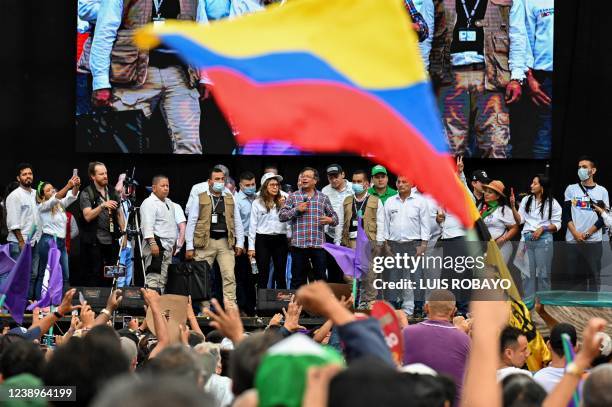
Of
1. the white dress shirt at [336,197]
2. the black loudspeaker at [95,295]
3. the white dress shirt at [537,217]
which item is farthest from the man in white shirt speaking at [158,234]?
the white dress shirt at [537,217]

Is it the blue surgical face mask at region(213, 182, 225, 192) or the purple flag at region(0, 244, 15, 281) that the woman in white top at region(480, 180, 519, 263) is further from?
the purple flag at region(0, 244, 15, 281)

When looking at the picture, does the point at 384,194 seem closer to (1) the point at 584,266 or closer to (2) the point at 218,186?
(2) the point at 218,186

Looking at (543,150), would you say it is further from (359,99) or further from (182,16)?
(359,99)

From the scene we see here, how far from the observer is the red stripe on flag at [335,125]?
12.0 feet

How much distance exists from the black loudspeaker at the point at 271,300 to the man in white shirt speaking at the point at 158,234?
1.40m

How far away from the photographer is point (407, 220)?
1295 cm

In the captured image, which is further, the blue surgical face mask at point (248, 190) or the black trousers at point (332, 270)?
the blue surgical face mask at point (248, 190)

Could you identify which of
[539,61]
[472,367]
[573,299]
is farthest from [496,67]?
[472,367]

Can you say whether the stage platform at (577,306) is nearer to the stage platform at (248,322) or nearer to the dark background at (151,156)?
the stage platform at (248,322)

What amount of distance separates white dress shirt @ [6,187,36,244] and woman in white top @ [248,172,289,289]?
8.12 feet

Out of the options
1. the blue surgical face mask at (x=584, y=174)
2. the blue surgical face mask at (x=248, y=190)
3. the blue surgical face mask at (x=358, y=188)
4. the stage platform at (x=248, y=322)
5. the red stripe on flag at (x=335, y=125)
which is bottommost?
the stage platform at (x=248, y=322)

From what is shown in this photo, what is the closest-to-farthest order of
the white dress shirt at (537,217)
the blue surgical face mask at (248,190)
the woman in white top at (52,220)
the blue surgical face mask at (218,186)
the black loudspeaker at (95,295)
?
1. the black loudspeaker at (95,295)
2. the woman in white top at (52,220)
3. the blue surgical face mask at (218,186)
4. the white dress shirt at (537,217)
5. the blue surgical face mask at (248,190)

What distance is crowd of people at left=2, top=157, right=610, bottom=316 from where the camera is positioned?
13047 millimetres

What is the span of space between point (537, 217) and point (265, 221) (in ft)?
10.4
